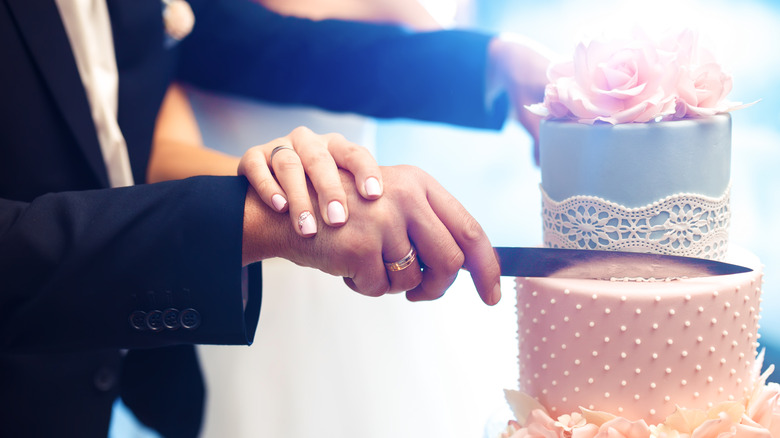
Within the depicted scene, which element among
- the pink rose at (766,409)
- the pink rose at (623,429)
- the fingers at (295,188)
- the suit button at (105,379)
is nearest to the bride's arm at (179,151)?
the suit button at (105,379)

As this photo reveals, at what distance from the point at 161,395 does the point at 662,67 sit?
44.1 inches

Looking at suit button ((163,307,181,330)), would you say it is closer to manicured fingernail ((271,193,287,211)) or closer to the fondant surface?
manicured fingernail ((271,193,287,211))

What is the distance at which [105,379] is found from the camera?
1043 mm

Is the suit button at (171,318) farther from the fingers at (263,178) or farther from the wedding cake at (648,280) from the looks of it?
the wedding cake at (648,280)

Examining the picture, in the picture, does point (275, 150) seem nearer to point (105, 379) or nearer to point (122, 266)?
point (122, 266)

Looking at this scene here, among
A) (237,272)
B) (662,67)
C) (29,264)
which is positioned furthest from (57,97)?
(662,67)

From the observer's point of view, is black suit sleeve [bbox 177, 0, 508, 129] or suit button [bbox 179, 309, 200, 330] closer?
suit button [bbox 179, 309, 200, 330]

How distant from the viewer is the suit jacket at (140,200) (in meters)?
0.69

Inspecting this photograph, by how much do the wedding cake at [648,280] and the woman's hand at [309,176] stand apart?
27 cm

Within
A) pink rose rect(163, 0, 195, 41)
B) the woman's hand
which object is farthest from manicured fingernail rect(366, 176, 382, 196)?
pink rose rect(163, 0, 195, 41)

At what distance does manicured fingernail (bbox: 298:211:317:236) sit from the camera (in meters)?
0.66

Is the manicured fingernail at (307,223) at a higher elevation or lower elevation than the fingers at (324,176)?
lower

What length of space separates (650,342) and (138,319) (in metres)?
0.60

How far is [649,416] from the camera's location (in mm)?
719
